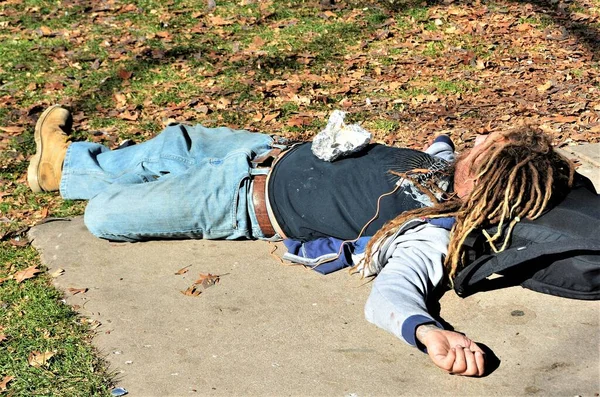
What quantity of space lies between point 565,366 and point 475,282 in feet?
1.84

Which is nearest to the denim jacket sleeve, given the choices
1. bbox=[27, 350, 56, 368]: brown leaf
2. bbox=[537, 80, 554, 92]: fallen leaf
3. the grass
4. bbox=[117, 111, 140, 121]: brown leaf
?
bbox=[27, 350, 56, 368]: brown leaf

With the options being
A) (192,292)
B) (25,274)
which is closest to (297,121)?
(192,292)

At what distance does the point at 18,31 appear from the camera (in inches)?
315

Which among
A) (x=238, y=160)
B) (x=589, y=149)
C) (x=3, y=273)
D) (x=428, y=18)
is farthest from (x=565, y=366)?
(x=428, y=18)

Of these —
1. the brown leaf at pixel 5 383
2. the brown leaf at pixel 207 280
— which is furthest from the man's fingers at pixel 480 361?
the brown leaf at pixel 5 383

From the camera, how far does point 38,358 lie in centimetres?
373

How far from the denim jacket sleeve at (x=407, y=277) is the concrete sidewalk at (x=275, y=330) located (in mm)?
176

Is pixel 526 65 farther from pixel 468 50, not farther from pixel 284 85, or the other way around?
pixel 284 85

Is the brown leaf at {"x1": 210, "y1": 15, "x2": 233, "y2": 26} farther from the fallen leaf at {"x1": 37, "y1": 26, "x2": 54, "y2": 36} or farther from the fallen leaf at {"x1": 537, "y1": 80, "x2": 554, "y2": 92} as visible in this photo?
the fallen leaf at {"x1": 537, "y1": 80, "x2": 554, "y2": 92}

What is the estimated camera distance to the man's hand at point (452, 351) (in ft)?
11.2

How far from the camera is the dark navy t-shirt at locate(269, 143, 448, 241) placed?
13.6 feet

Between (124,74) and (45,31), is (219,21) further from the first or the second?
(45,31)

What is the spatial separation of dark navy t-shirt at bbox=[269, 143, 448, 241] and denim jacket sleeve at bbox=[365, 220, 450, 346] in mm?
170

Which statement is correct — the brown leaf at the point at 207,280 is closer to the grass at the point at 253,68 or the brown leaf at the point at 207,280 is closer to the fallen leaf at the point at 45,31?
the grass at the point at 253,68
